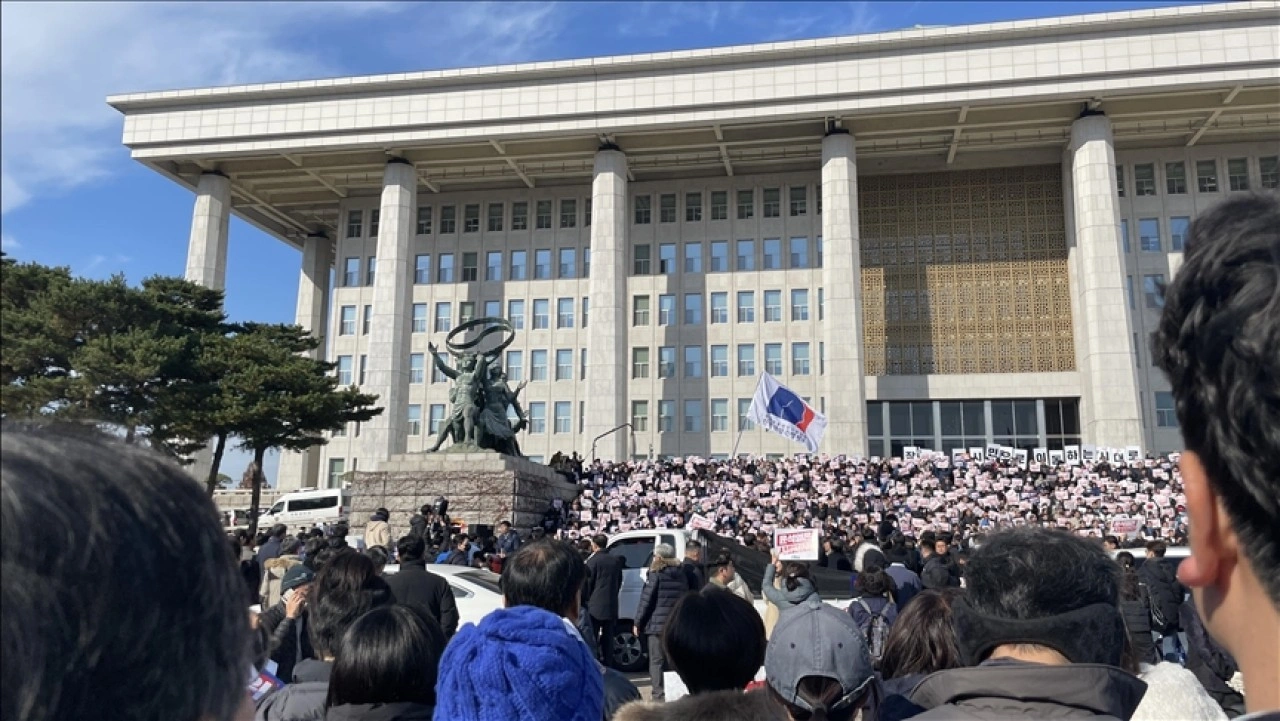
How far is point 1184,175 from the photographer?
49469 millimetres

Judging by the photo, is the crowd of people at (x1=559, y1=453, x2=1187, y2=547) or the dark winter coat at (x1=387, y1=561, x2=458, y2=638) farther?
the crowd of people at (x1=559, y1=453, x2=1187, y2=547)

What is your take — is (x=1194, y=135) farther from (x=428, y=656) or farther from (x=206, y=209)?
(x=428, y=656)

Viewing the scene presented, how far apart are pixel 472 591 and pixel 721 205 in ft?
148

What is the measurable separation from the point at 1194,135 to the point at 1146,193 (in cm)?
339

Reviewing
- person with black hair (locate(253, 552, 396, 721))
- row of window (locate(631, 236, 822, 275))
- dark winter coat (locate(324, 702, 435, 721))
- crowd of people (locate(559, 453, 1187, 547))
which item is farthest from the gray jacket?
row of window (locate(631, 236, 822, 275))

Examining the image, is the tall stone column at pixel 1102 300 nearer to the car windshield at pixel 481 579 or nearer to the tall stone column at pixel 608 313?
the tall stone column at pixel 608 313

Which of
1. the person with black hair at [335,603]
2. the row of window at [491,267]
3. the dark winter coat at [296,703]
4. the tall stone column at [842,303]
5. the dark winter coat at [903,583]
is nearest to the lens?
the dark winter coat at [296,703]

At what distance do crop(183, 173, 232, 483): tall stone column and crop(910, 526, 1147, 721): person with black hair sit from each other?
50.5 metres

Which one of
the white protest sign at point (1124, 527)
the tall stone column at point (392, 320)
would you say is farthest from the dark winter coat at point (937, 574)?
the tall stone column at point (392, 320)

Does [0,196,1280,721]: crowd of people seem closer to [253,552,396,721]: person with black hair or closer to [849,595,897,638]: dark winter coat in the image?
[253,552,396,721]: person with black hair

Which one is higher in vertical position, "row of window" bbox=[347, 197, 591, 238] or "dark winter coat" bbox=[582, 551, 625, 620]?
"row of window" bbox=[347, 197, 591, 238]

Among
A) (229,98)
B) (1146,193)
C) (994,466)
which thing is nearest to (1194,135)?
(1146,193)

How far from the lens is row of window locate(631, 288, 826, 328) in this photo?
5100cm

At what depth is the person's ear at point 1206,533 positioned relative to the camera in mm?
1159
